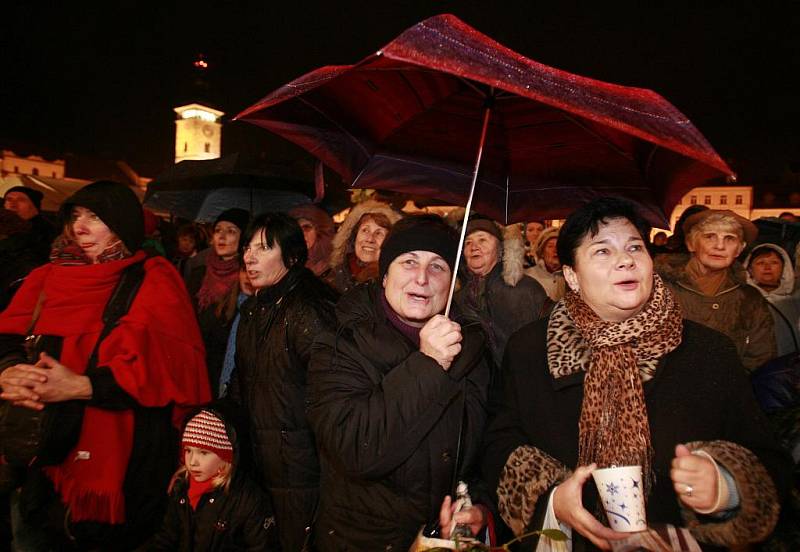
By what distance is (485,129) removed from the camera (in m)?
2.30

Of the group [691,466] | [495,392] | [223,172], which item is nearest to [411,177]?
[495,392]

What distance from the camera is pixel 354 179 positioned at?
3018mm

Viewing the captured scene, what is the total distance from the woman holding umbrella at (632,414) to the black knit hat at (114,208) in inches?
96.7

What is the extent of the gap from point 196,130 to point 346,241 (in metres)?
73.1

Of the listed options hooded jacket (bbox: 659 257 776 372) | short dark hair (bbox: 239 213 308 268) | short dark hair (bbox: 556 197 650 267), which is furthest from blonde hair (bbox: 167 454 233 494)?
hooded jacket (bbox: 659 257 776 372)

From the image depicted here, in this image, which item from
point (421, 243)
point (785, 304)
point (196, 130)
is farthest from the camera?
point (196, 130)

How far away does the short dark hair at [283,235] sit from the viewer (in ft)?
12.3

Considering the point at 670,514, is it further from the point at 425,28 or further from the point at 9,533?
the point at 9,533

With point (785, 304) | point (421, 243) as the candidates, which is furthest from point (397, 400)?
point (785, 304)

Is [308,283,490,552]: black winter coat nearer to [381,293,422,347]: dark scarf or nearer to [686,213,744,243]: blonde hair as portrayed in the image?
[381,293,422,347]: dark scarf

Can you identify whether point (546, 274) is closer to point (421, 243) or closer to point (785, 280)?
point (785, 280)

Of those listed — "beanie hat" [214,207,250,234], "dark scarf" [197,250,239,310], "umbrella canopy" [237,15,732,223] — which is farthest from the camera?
"beanie hat" [214,207,250,234]

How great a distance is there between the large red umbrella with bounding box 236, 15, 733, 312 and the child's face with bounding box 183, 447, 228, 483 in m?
1.91

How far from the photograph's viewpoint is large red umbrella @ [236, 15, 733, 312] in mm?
1626
